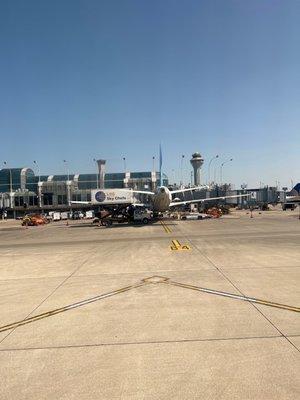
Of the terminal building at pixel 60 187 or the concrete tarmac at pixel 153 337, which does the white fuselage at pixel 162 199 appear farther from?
the terminal building at pixel 60 187

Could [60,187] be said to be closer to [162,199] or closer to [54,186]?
[54,186]

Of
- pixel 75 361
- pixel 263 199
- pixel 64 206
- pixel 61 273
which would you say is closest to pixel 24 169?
pixel 64 206

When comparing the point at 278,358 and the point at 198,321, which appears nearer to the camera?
the point at 278,358

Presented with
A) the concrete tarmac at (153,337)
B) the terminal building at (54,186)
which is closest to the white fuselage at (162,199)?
the concrete tarmac at (153,337)

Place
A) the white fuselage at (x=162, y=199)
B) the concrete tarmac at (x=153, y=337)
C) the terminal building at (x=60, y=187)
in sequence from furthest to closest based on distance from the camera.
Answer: the terminal building at (x=60, y=187)
the white fuselage at (x=162, y=199)
the concrete tarmac at (x=153, y=337)

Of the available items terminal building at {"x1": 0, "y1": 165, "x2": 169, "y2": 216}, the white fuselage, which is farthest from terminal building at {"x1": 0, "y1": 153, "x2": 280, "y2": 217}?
the white fuselage

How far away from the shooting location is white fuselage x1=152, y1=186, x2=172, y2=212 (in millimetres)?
55219

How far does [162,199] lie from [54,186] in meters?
99.4

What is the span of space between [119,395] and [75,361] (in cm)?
159

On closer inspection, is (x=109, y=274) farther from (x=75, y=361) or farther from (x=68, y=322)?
(x=75, y=361)

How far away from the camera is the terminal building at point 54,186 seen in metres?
143

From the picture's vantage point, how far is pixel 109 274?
16641mm

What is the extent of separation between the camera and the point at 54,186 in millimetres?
149125

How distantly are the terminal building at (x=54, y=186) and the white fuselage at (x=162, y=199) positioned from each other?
83383mm
